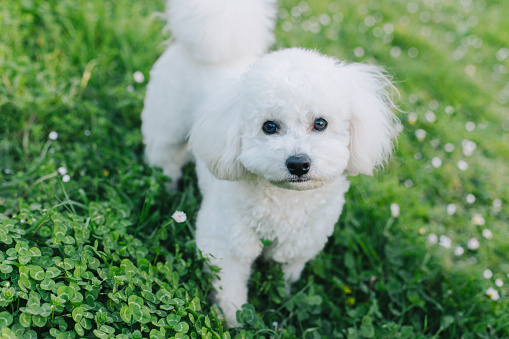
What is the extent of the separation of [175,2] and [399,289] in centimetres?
229

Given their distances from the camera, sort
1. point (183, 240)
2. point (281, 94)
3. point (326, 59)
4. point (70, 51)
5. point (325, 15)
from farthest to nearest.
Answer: point (325, 15) → point (70, 51) → point (183, 240) → point (326, 59) → point (281, 94)

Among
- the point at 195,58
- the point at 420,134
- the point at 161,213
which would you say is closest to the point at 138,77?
the point at 195,58

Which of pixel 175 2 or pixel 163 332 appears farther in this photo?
pixel 175 2

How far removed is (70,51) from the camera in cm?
362

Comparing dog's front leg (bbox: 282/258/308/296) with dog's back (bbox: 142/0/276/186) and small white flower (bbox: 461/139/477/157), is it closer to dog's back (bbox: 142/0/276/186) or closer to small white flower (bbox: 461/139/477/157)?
dog's back (bbox: 142/0/276/186)

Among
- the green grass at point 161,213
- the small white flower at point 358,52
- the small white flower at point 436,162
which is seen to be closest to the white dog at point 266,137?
the green grass at point 161,213

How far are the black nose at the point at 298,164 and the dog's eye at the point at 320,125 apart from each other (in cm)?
22

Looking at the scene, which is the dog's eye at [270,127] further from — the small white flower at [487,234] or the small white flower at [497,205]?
the small white flower at [497,205]

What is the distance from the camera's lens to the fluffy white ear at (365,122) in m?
2.01

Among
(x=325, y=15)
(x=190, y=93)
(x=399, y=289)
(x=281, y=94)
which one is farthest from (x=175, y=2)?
(x=325, y=15)

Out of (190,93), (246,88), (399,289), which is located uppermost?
(246,88)

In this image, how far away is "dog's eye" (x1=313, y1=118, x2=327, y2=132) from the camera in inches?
77.3

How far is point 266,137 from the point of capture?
196 centimetres

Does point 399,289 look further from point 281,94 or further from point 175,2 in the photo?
point 175,2
